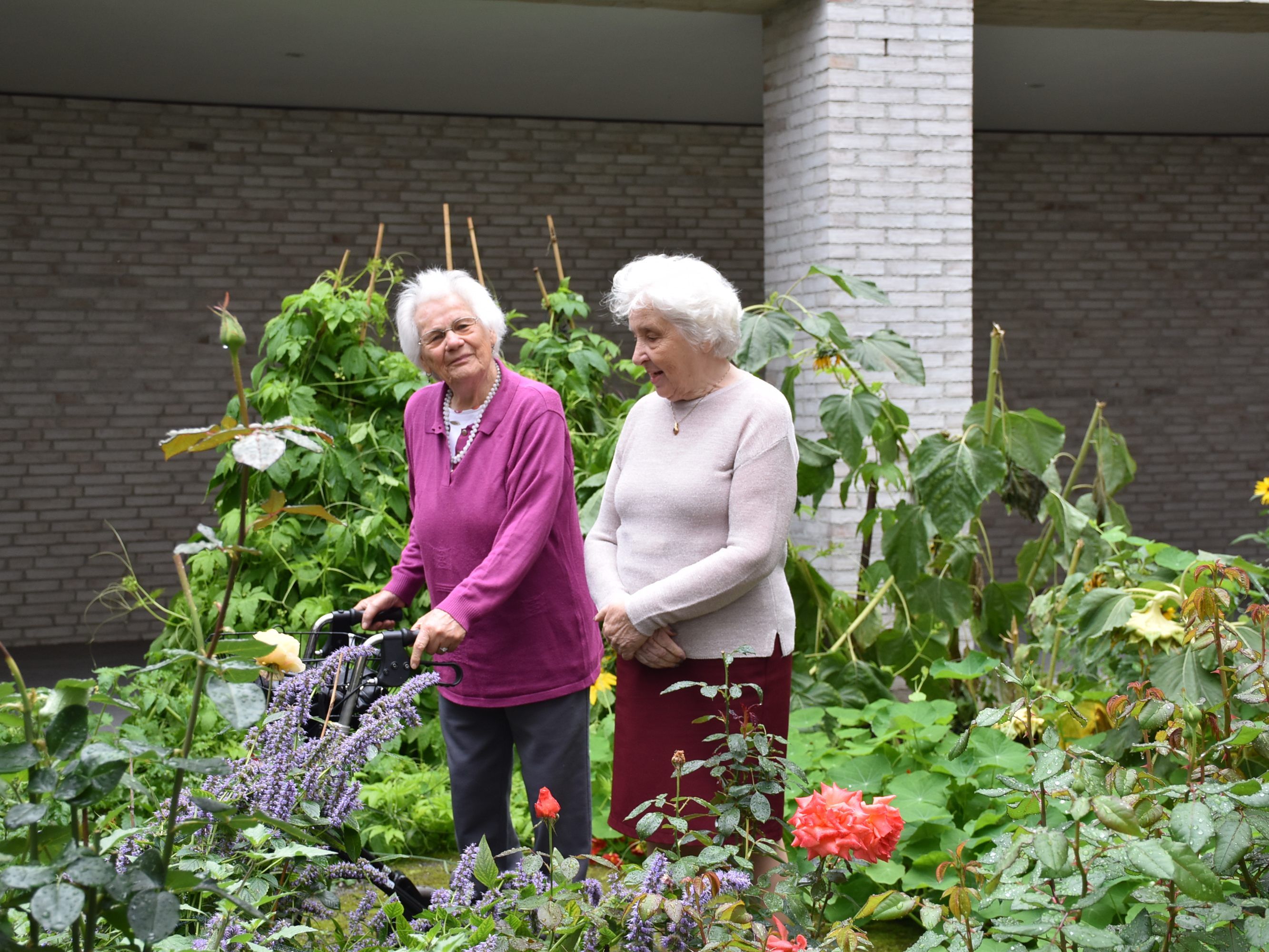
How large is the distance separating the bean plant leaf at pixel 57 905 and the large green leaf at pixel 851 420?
3.17 metres

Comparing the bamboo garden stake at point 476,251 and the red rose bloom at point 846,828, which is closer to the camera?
the red rose bloom at point 846,828

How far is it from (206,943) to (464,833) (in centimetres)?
155

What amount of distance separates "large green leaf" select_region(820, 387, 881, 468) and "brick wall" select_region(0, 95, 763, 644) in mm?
4802

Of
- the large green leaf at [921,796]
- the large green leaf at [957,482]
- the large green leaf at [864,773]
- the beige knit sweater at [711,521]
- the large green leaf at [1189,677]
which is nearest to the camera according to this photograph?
the large green leaf at [1189,677]

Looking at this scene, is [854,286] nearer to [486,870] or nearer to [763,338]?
[763,338]

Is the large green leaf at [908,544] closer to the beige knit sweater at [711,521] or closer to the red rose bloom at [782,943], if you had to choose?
the beige knit sweater at [711,521]

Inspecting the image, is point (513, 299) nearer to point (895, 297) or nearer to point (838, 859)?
point (895, 297)

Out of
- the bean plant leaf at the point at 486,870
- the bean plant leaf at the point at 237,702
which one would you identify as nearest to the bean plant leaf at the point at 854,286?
the bean plant leaf at the point at 486,870

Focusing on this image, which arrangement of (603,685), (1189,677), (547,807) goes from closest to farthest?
(547,807) → (1189,677) → (603,685)

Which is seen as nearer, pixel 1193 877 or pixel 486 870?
pixel 1193 877

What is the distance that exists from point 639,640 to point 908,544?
1737 millimetres

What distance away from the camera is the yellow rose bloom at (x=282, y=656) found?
4.51 feet

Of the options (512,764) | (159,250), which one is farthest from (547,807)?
(159,250)

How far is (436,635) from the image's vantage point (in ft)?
7.26
